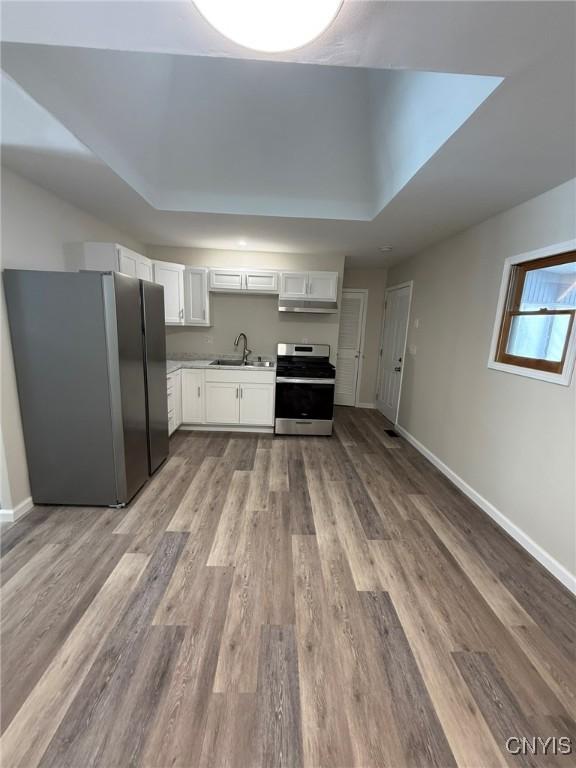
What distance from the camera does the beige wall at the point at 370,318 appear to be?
529 centimetres

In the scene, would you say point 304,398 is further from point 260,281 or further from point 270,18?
point 270,18

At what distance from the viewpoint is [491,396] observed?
8.49ft

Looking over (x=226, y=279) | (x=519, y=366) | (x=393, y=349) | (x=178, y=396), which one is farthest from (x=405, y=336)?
(x=178, y=396)

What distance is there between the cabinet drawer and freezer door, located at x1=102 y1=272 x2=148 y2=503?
4.28ft

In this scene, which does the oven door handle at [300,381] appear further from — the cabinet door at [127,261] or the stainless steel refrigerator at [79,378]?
the cabinet door at [127,261]

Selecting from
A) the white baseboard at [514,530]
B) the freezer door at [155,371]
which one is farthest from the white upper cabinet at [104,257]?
the white baseboard at [514,530]

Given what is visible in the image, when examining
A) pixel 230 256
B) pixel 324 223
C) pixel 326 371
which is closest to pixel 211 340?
pixel 230 256

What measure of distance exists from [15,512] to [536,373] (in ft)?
12.6

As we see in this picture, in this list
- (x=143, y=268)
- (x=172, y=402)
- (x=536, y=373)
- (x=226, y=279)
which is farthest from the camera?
(x=226, y=279)

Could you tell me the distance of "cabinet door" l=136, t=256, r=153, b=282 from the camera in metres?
3.28

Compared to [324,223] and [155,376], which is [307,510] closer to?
[155,376]

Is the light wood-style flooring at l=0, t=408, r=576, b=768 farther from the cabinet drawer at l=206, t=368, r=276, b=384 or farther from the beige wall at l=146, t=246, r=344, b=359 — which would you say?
the beige wall at l=146, t=246, r=344, b=359

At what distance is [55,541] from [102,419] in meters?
0.84

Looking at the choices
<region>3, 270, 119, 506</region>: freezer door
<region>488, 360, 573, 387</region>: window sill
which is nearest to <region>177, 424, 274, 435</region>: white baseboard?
<region>3, 270, 119, 506</region>: freezer door
